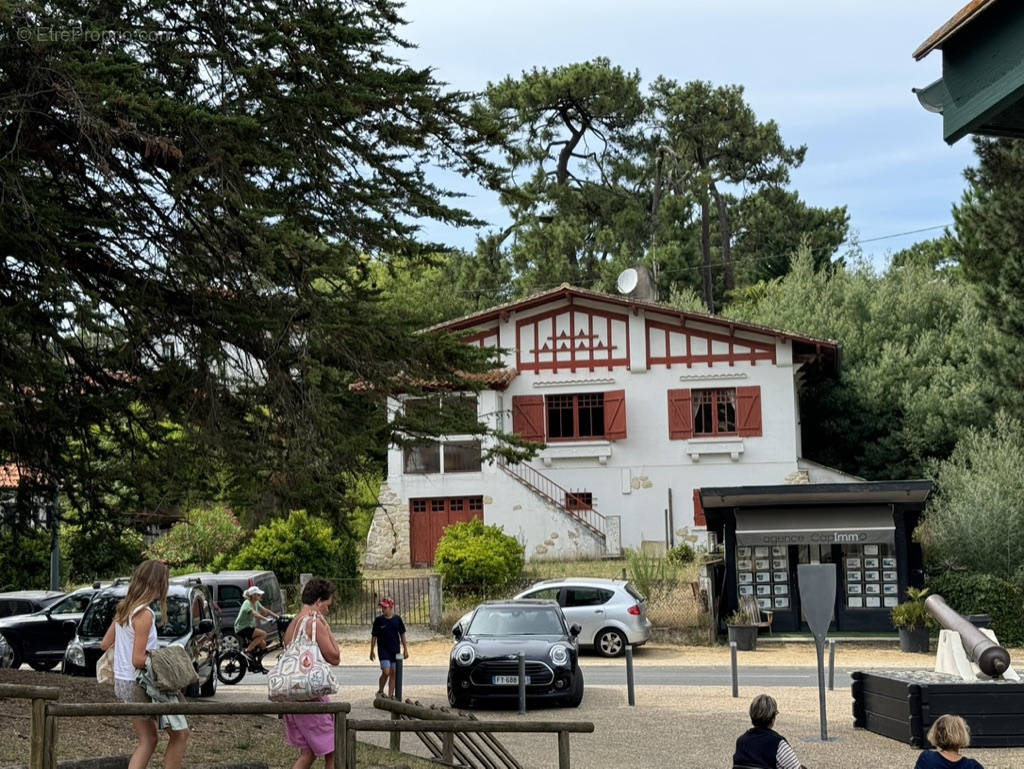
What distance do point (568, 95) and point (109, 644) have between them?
5386 cm

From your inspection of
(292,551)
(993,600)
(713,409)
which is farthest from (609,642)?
(713,409)

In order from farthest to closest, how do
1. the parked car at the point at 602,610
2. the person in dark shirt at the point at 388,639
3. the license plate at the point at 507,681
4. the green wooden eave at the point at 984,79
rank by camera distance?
the parked car at the point at 602,610, the person in dark shirt at the point at 388,639, the license plate at the point at 507,681, the green wooden eave at the point at 984,79

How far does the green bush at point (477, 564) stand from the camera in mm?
34438

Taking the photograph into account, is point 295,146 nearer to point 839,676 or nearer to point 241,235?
point 241,235

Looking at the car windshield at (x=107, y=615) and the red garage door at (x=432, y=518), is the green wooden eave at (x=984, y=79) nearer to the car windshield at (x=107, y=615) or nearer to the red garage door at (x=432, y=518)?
the car windshield at (x=107, y=615)

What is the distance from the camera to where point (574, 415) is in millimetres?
44781

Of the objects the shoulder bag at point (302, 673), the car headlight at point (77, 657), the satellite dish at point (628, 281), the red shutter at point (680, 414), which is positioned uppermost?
the satellite dish at point (628, 281)

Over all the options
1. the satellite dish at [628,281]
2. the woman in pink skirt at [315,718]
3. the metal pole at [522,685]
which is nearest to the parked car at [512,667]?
the metal pole at [522,685]

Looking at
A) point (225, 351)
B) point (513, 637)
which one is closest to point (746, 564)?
point (513, 637)

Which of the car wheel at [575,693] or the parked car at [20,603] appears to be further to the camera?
the parked car at [20,603]

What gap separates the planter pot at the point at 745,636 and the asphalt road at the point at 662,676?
3.43m

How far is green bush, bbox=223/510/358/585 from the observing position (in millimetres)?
35500

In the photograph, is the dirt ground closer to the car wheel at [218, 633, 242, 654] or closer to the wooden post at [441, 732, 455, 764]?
the wooden post at [441, 732, 455, 764]

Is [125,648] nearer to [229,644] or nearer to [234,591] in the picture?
[229,644]
